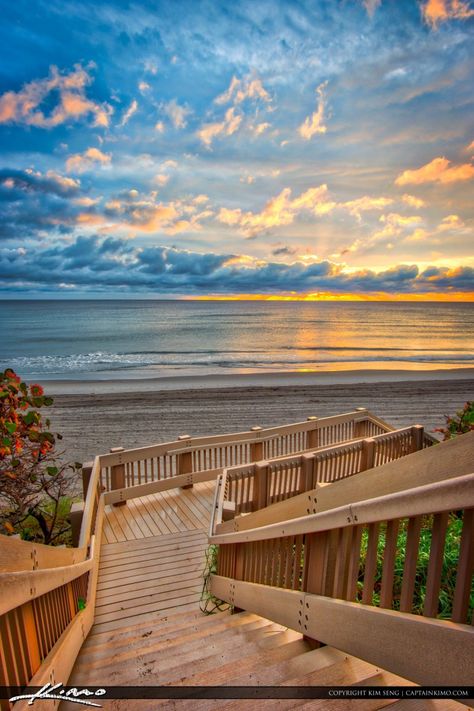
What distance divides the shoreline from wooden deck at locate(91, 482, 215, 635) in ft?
47.3

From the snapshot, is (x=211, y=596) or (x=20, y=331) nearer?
(x=211, y=596)

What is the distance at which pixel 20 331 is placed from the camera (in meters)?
60.7

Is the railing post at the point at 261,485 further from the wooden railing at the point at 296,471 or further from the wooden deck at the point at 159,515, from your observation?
the wooden deck at the point at 159,515

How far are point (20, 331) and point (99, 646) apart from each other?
66.0m

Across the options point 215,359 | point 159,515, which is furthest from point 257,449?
point 215,359

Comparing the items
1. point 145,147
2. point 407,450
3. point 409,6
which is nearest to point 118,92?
point 145,147

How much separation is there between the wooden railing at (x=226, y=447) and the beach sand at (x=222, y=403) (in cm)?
513

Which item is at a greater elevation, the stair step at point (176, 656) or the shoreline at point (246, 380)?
the stair step at point (176, 656)

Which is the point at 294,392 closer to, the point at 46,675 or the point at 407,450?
the point at 407,450

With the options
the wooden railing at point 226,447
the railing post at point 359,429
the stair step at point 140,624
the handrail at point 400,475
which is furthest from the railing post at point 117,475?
the railing post at point 359,429

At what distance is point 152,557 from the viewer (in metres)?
5.43

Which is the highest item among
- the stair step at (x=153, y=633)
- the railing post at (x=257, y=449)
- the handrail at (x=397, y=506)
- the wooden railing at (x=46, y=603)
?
the handrail at (x=397, y=506)

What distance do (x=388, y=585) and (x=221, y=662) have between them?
1660 mm

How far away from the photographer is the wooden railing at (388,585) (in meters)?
1.12
